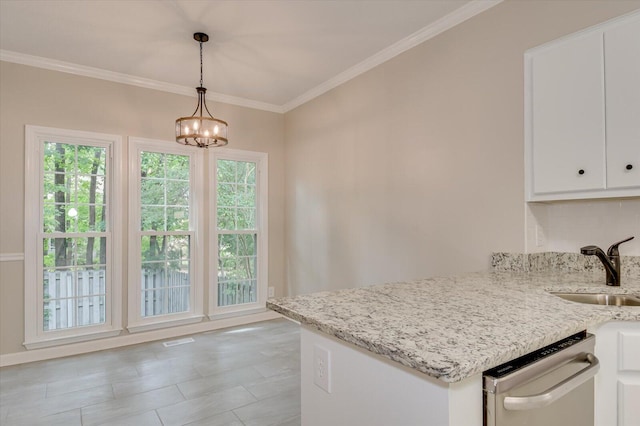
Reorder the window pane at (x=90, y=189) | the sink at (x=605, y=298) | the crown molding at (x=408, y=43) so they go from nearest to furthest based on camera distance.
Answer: the sink at (x=605, y=298)
the crown molding at (x=408, y=43)
the window pane at (x=90, y=189)

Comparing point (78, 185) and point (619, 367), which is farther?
point (78, 185)

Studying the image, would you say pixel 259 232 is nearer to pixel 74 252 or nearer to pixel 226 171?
pixel 226 171

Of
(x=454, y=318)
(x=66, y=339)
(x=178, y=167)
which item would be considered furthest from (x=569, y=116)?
(x=66, y=339)

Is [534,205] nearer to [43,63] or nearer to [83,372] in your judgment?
[83,372]

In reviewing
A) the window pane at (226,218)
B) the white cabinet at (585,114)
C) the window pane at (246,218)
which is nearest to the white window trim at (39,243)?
the window pane at (226,218)

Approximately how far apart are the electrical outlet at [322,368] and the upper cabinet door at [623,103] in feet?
5.66

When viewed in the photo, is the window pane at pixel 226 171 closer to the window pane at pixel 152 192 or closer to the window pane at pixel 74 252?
the window pane at pixel 152 192

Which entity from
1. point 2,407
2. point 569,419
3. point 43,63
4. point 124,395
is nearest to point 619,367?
point 569,419

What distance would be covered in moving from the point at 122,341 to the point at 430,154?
3580mm

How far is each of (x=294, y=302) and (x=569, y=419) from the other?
38.3 inches

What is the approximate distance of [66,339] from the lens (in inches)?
138

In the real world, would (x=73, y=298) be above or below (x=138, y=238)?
below

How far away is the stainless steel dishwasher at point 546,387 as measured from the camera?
899 millimetres

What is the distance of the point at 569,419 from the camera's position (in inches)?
44.3
